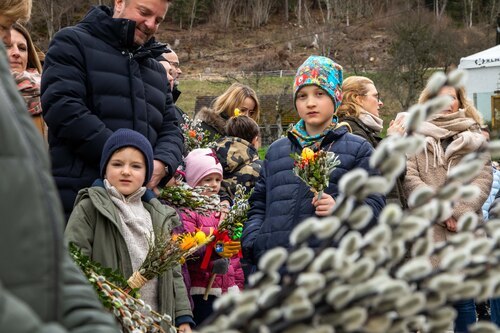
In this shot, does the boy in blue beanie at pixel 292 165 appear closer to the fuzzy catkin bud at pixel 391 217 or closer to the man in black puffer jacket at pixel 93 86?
the man in black puffer jacket at pixel 93 86

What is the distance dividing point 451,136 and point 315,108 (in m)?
2.00

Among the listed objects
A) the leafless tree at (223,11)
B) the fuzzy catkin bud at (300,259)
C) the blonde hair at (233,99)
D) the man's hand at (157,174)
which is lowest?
the man's hand at (157,174)

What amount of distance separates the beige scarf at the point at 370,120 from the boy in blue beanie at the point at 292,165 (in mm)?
1253

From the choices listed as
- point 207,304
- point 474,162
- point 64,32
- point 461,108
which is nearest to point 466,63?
point 461,108

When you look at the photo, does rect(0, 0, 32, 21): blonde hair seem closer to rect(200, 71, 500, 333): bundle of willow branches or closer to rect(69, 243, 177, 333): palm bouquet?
rect(69, 243, 177, 333): palm bouquet

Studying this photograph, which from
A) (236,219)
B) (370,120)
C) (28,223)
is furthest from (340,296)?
(370,120)

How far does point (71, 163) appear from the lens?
4418 millimetres

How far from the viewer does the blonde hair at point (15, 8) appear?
377cm

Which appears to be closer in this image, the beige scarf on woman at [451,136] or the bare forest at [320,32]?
the beige scarf on woman at [451,136]

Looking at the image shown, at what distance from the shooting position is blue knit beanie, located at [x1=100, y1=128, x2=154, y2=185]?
4.25 meters

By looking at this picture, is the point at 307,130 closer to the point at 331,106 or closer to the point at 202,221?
the point at 331,106

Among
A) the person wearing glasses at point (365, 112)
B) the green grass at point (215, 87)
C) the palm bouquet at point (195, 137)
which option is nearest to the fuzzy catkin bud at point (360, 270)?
the person wearing glasses at point (365, 112)

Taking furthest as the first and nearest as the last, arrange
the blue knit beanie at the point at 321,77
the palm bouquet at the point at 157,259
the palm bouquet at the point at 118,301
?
1. the blue knit beanie at the point at 321,77
2. the palm bouquet at the point at 157,259
3. the palm bouquet at the point at 118,301

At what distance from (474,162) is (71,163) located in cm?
334
